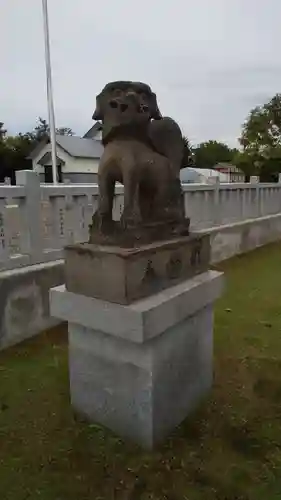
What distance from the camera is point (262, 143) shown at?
18.9 meters

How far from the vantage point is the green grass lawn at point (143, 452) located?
1897 mm

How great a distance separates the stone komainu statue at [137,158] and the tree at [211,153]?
148 feet

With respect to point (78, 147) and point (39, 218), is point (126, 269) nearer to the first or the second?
point (39, 218)

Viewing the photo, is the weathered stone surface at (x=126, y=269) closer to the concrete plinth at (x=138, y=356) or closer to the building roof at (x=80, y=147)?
the concrete plinth at (x=138, y=356)

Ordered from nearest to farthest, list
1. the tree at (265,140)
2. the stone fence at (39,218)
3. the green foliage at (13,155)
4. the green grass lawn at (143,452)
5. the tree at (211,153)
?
the green grass lawn at (143,452) < the stone fence at (39,218) < the tree at (265,140) < the green foliage at (13,155) < the tree at (211,153)

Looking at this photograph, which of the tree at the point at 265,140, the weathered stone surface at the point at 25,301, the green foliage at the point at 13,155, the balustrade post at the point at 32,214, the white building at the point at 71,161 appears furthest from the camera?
the green foliage at the point at 13,155

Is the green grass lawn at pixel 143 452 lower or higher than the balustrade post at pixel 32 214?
lower

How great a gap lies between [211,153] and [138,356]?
167 ft

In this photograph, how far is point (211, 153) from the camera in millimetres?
50750

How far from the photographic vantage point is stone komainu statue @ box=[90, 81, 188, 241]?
2.17m

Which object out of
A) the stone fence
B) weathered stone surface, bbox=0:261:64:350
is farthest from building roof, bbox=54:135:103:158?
weathered stone surface, bbox=0:261:64:350

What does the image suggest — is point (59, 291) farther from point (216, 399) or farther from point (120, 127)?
point (216, 399)

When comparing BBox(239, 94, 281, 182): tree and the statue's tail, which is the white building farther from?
the statue's tail

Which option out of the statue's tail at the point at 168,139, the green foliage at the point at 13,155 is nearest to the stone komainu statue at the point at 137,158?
the statue's tail at the point at 168,139
